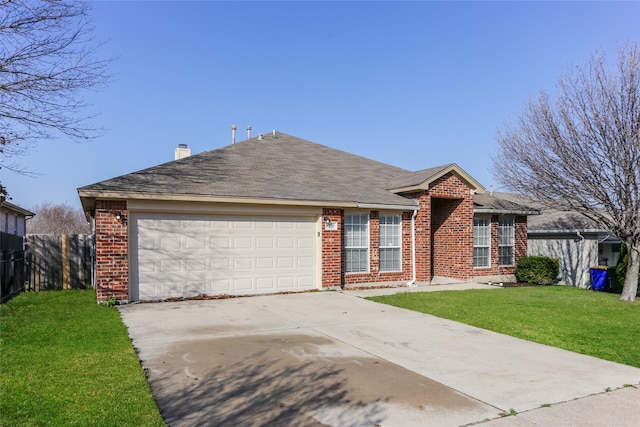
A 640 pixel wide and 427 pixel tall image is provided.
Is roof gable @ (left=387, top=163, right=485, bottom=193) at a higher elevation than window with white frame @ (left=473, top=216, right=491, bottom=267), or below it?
higher

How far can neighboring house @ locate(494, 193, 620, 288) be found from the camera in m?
17.0

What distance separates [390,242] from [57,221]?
147 ft

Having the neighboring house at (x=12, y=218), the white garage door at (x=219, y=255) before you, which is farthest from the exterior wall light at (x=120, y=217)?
the neighboring house at (x=12, y=218)

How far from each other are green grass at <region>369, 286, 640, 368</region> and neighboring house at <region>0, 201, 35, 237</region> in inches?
866

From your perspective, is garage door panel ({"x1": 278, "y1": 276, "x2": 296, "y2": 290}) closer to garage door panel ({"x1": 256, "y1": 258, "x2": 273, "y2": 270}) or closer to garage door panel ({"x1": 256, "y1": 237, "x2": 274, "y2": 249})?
garage door panel ({"x1": 256, "y1": 258, "x2": 273, "y2": 270})

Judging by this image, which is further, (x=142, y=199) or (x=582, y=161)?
(x=582, y=161)

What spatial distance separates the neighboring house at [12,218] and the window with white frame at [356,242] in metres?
18.5

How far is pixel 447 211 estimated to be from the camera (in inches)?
648

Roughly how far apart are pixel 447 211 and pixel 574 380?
11.2 metres

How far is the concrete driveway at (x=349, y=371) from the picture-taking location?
4.47 m

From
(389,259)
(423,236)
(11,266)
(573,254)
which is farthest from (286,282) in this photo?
(573,254)

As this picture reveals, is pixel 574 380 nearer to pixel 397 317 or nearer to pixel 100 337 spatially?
pixel 397 317

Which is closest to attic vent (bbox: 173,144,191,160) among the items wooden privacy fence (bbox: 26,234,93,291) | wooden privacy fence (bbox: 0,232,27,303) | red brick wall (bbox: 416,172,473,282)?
wooden privacy fence (bbox: 26,234,93,291)

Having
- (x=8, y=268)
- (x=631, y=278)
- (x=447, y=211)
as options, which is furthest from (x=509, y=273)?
(x=8, y=268)
